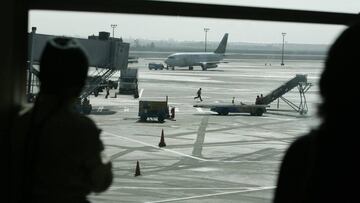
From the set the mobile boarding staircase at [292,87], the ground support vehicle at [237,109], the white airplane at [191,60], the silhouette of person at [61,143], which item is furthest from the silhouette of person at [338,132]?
the white airplane at [191,60]

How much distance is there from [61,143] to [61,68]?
0.16m

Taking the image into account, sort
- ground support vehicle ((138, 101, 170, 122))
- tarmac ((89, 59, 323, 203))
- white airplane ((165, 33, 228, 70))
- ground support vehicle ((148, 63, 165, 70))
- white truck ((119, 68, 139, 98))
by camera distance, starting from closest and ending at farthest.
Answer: tarmac ((89, 59, 323, 203)) < ground support vehicle ((138, 101, 170, 122)) < white truck ((119, 68, 139, 98)) < ground support vehicle ((148, 63, 165, 70)) < white airplane ((165, 33, 228, 70))

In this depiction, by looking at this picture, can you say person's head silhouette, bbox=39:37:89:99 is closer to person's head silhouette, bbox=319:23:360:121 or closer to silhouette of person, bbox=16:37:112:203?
silhouette of person, bbox=16:37:112:203

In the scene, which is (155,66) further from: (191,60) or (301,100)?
(301,100)

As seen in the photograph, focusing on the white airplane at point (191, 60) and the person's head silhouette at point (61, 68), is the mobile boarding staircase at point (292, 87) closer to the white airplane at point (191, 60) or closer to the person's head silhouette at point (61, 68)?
the person's head silhouette at point (61, 68)

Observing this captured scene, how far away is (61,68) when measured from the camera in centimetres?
115

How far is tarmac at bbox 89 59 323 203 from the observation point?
9305 millimetres

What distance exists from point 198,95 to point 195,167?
13488mm

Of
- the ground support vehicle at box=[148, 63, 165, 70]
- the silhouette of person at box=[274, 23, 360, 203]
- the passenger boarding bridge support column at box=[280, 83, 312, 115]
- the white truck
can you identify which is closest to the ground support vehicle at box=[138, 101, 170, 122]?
the white truck

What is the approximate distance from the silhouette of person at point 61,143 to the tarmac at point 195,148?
461 millimetres

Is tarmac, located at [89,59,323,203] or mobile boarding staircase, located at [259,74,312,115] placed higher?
mobile boarding staircase, located at [259,74,312,115]

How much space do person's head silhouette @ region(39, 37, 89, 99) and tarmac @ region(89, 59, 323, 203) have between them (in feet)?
1.69

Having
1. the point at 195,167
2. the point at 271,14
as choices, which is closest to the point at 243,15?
the point at 271,14

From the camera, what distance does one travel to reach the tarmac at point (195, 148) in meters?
9.30
